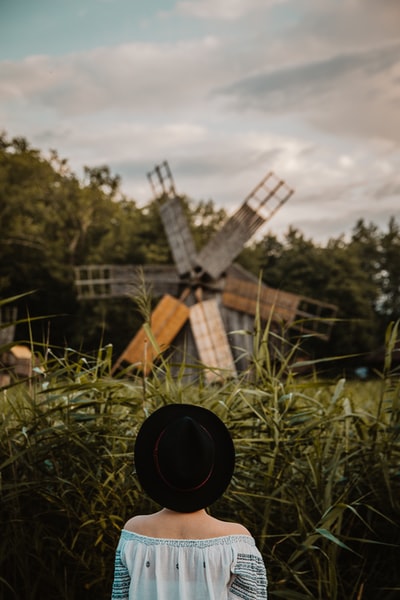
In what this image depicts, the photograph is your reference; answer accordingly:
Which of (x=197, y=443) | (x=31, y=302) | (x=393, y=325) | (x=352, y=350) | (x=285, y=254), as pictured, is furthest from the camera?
(x=285, y=254)

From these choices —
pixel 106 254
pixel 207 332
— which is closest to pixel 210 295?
pixel 207 332

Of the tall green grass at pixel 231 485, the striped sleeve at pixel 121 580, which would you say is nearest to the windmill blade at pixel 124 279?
the tall green grass at pixel 231 485

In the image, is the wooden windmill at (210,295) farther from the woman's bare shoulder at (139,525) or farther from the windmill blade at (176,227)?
the woman's bare shoulder at (139,525)

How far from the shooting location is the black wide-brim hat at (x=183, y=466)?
6.53 feet

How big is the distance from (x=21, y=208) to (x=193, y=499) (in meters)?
37.5

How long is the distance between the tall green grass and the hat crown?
53.3 inches

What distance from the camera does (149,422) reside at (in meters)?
2.11

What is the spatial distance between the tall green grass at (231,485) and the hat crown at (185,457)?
4.44 ft

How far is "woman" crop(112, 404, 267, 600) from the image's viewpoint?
1990mm

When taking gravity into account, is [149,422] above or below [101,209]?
below

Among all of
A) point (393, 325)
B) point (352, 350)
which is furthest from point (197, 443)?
point (352, 350)

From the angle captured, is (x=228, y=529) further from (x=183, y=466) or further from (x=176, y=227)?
(x=176, y=227)

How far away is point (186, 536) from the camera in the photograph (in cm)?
201

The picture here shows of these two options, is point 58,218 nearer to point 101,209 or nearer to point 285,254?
point 101,209
